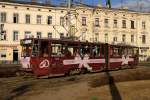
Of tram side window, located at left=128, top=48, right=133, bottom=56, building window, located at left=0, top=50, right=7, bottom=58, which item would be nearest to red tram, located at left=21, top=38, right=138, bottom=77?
tram side window, located at left=128, top=48, right=133, bottom=56

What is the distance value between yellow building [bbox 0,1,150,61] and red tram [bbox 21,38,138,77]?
80.9 ft

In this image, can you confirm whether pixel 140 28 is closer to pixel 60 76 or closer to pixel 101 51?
pixel 101 51

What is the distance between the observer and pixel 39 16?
71.9 m

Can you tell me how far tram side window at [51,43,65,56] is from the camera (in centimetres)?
2904

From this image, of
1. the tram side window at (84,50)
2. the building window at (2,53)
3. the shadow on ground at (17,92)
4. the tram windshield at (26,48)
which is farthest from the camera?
the building window at (2,53)

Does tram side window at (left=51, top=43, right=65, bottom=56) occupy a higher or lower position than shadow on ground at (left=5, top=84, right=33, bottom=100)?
higher

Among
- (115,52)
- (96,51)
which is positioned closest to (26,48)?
(96,51)

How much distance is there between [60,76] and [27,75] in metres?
3.10

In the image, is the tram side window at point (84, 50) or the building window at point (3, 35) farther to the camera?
the building window at point (3, 35)

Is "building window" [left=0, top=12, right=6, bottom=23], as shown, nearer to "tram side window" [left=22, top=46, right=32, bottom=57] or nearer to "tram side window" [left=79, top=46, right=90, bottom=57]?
"tram side window" [left=79, top=46, right=90, bottom=57]

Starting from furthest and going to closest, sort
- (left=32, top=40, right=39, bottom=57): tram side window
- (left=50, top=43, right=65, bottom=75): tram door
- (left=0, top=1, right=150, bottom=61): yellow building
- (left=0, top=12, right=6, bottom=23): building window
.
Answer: (left=0, top=1, right=150, bottom=61): yellow building → (left=0, top=12, right=6, bottom=23): building window → (left=50, top=43, right=65, bottom=75): tram door → (left=32, top=40, right=39, bottom=57): tram side window

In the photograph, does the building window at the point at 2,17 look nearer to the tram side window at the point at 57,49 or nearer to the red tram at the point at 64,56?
the red tram at the point at 64,56

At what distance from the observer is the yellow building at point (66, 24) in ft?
226

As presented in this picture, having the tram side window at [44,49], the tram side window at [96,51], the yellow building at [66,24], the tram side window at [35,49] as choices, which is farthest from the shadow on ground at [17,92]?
the yellow building at [66,24]
